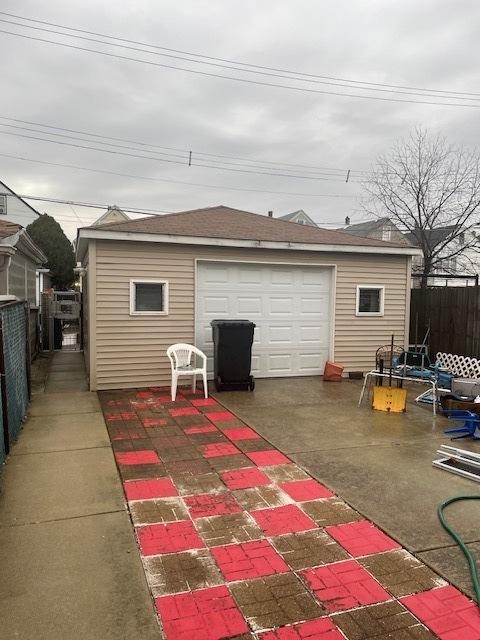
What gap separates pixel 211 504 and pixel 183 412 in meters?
2.81

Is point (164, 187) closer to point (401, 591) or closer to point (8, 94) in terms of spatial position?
point (8, 94)

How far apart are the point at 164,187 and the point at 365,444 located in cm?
2037

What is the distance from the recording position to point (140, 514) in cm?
338

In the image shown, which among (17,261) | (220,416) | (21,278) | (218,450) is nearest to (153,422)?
(220,416)

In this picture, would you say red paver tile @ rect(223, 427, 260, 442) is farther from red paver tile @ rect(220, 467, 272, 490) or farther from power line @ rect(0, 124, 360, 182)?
power line @ rect(0, 124, 360, 182)

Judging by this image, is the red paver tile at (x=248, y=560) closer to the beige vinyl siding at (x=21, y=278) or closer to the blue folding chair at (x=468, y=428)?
the blue folding chair at (x=468, y=428)

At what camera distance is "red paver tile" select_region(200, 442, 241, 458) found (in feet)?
15.3

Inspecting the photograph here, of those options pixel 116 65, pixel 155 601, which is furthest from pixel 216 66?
pixel 155 601

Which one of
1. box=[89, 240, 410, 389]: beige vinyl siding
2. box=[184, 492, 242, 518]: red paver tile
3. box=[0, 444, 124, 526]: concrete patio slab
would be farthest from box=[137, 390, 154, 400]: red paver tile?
box=[184, 492, 242, 518]: red paver tile

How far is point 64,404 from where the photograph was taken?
675 cm

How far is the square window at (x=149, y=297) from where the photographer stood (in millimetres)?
7789

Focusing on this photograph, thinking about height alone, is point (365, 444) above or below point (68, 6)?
below

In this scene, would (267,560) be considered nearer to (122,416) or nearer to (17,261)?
(122,416)

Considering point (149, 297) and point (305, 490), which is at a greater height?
point (149, 297)
